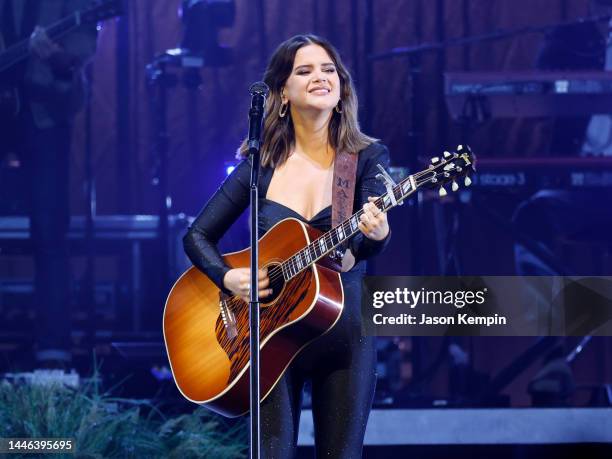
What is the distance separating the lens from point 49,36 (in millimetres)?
5227

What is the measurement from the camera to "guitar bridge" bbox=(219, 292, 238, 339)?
3.39 metres

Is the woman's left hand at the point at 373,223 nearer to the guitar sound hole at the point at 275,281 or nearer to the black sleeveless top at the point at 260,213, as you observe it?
the black sleeveless top at the point at 260,213

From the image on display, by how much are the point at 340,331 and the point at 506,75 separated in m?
2.54

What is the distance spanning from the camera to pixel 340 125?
3311 mm

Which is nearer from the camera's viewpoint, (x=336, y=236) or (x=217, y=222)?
(x=336, y=236)

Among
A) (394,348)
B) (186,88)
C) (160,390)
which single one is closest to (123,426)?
(160,390)

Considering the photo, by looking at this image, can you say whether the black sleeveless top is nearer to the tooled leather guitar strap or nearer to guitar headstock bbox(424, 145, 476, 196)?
the tooled leather guitar strap

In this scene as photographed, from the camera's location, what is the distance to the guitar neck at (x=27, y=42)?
5.22 metres

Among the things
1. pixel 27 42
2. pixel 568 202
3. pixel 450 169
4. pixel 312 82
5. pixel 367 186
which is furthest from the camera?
pixel 27 42

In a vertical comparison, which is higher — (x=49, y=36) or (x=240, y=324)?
(x=49, y=36)

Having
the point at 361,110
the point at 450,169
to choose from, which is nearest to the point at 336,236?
the point at 450,169

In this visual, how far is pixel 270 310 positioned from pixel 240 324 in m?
0.18

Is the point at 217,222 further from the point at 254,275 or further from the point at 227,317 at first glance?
the point at 254,275

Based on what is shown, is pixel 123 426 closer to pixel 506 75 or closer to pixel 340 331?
pixel 340 331
